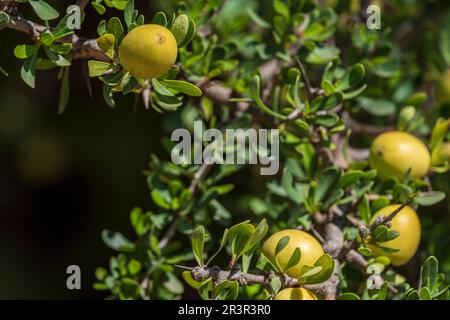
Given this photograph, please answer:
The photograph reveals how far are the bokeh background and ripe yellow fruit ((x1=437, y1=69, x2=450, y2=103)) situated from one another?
254mm

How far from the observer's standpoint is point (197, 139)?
1173mm

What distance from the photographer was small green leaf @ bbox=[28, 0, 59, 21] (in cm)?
93

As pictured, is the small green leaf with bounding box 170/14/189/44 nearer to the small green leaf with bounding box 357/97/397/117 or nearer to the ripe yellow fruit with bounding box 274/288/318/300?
the ripe yellow fruit with bounding box 274/288/318/300

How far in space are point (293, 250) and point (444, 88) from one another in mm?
592

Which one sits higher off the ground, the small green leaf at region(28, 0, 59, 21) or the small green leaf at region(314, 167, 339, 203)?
the small green leaf at region(28, 0, 59, 21)

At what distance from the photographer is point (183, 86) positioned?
914mm

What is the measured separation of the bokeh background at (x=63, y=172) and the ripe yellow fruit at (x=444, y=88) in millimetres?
254

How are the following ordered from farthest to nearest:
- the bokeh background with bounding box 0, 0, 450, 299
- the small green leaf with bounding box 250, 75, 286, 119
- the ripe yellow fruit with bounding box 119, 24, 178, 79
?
the bokeh background with bounding box 0, 0, 450, 299 → the small green leaf with bounding box 250, 75, 286, 119 → the ripe yellow fruit with bounding box 119, 24, 178, 79

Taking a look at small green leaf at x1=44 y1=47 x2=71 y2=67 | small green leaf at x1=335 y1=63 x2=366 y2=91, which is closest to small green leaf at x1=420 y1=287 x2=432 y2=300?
small green leaf at x1=335 y1=63 x2=366 y2=91

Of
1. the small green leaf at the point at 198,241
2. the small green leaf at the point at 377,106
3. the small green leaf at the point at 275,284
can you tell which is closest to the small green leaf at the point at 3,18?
the small green leaf at the point at 198,241

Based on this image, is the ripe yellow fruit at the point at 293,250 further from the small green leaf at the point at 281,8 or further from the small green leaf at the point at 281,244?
the small green leaf at the point at 281,8

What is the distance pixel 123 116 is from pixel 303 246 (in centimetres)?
88

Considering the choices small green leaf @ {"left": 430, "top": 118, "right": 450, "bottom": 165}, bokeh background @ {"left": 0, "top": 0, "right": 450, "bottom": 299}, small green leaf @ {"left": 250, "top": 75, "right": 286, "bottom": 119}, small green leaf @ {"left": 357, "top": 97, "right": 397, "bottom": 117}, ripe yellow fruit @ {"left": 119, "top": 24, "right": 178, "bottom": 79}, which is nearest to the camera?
ripe yellow fruit @ {"left": 119, "top": 24, "right": 178, "bottom": 79}
